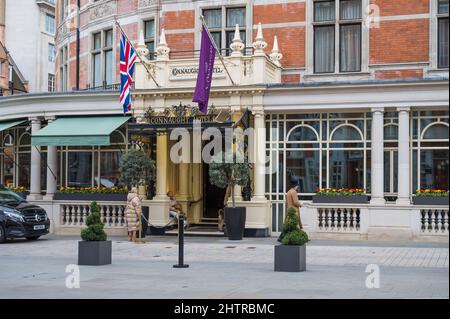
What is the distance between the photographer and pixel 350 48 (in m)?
24.9

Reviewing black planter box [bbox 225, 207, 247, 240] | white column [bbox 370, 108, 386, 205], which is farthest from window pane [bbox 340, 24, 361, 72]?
black planter box [bbox 225, 207, 247, 240]

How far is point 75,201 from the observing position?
2511 cm

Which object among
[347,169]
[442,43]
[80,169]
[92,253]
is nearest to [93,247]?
[92,253]

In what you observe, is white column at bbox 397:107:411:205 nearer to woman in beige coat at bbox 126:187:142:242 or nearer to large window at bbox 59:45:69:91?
woman in beige coat at bbox 126:187:142:242

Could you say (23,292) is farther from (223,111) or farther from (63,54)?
(63,54)

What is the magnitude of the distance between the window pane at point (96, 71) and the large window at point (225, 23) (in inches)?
229

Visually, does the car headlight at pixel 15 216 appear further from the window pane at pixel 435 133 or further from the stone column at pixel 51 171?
the window pane at pixel 435 133

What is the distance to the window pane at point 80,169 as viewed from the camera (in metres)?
27.0

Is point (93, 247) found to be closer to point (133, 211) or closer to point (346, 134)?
point (133, 211)

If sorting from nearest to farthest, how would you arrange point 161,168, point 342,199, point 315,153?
point 342,199 < point 315,153 < point 161,168

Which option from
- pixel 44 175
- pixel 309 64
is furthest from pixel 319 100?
pixel 44 175

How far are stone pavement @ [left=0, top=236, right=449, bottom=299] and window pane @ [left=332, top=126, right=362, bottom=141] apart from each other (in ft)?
11.5

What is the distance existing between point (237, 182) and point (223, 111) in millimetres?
2742

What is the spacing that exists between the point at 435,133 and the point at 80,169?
41.7ft
